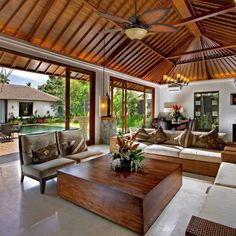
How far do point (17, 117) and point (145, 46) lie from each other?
5428 mm

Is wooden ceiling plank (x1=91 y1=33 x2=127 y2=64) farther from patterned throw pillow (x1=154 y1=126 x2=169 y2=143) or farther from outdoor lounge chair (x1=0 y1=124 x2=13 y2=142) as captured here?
outdoor lounge chair (x1=0 y1=124 x2=13 y2=142)

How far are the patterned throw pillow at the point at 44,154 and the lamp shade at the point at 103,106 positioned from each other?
337 centimetres

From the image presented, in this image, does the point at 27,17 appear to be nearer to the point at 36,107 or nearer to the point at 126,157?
the point at 36,107

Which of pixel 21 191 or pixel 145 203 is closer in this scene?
pixel 145 203

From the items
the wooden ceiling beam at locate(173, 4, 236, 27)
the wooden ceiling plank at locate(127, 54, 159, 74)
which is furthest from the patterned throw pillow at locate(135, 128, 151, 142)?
the wooden ceiling plank at locate(127, 54, 159, 74)

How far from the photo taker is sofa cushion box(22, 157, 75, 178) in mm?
3066

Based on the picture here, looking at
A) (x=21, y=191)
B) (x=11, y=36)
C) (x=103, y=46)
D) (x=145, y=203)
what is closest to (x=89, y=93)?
(x=103, y=46)

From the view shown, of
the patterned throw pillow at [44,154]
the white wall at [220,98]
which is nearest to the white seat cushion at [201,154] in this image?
the patterned throw pillow at [44,154]

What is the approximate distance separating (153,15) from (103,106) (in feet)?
14.3

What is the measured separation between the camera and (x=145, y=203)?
2.06 metres

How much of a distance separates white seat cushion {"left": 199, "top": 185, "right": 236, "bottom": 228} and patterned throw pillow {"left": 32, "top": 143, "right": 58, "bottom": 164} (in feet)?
8.96

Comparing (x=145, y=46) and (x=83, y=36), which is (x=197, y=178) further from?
(x=145, y=46)

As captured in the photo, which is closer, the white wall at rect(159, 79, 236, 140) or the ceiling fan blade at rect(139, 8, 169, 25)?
the ceiling fan blade at rect(139, 8, 169, 25)

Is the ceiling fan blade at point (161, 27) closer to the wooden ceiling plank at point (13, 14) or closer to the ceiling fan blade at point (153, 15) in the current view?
the ceiling fan blade at point (153, 15)
